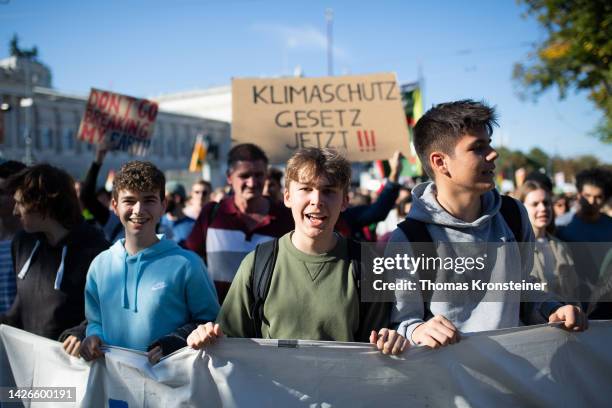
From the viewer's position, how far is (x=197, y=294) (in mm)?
2822

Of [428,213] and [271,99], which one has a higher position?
[271,99]

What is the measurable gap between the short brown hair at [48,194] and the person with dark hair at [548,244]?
3.05 meters

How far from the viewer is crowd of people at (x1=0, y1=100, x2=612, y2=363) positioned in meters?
2.37

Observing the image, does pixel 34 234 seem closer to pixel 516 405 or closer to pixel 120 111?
pixel 516 405

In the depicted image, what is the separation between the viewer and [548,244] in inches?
174

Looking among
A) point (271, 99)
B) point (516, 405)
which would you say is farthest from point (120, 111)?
point (516, 405)

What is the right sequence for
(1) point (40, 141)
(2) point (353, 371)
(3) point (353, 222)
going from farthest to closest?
1. (1) point (40, 141)
2. (3) point (353, 222)
3. (2) point (353, 371)

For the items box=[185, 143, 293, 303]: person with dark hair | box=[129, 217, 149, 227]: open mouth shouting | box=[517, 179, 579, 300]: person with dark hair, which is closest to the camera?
box=[129, 217, 149, 227]: open mouth shouting

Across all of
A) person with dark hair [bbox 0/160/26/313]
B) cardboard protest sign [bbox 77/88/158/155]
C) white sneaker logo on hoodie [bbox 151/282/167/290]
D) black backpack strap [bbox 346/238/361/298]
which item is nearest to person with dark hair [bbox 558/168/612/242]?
black backpack strap [bbox 346/238/361/298]

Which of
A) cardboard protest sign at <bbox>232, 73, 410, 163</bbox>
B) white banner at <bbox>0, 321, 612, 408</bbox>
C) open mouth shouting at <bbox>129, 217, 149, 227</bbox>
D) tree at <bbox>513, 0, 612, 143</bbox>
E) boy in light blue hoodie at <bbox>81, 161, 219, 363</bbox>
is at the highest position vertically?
tree at <bbox>513, 0, 612, 143</bbox>

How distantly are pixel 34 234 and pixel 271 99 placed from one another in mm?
2956

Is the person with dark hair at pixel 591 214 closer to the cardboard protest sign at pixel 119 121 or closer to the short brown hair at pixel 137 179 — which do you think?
the short brown hair at pixel 137 179

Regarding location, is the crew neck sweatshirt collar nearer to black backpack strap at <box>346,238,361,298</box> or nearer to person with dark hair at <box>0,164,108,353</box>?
black backpack strap at <box>346,238,361,298</box>

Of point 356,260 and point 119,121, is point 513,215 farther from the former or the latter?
point 119,121
